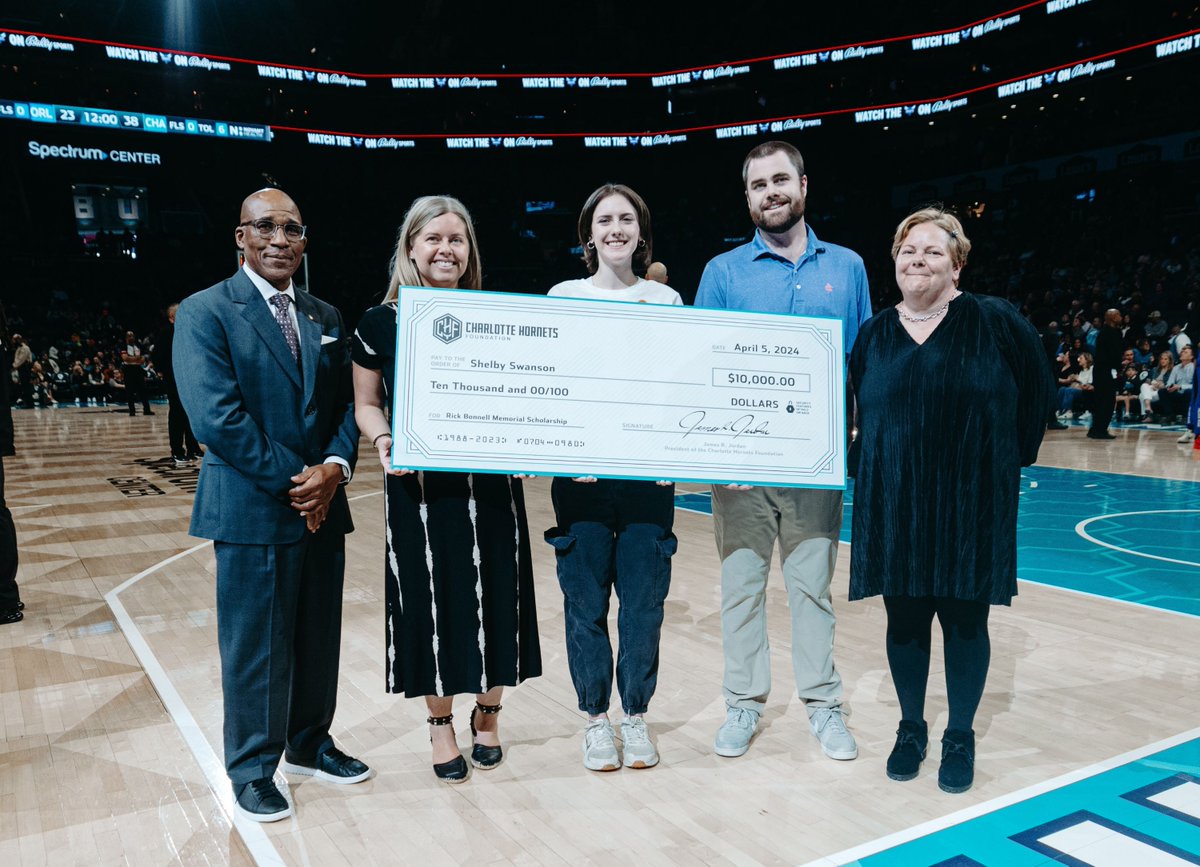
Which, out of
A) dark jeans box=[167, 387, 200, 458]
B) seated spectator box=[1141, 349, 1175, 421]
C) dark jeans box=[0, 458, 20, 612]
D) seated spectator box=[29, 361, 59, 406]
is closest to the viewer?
dark jeans box=[0, 458, 20, 612]

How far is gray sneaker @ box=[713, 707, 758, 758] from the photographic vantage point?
8.14 ft

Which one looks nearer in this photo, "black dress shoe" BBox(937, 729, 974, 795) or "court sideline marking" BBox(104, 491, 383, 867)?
"court sideline marking" BBox(104, 491, 383, 867)

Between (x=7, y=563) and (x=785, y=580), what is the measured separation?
12.1 feet

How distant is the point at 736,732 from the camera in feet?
8.22

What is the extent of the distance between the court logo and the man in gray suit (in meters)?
0.33

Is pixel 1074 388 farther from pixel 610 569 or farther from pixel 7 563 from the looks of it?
pixel 7 563

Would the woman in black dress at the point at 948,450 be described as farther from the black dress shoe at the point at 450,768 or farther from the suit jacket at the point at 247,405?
the suit jacket at the point at 247,405

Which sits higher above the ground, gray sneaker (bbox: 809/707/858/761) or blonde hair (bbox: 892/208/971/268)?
blonde hair (bbox: 892/208/971/268)

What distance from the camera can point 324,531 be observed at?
7.51 feet

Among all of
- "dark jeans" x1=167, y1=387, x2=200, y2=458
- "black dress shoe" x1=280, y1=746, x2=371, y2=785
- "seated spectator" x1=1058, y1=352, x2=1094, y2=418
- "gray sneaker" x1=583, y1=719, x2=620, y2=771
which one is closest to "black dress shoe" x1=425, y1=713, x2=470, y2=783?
"black dress shoe" x1=280, y1=746, x2=371, y2=785

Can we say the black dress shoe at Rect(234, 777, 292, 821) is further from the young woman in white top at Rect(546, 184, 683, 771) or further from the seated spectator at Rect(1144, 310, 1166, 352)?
the seated spectator at Rect(1144, 310, 1166, 352)

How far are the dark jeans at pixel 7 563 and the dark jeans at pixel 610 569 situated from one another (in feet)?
10.0

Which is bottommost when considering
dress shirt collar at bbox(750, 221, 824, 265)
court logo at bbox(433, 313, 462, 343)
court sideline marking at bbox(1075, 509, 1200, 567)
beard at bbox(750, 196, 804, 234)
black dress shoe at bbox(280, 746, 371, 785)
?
court sideline marking at bbox(1075, 509, 1200, 567)

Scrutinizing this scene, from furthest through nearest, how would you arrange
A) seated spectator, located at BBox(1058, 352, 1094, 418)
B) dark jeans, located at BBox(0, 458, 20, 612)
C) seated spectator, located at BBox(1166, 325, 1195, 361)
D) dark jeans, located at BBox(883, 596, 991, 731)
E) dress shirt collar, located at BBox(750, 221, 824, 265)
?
seated spectator, located at BBox(1058, 352, 1094, 418) → seated spectator, located at BBox(1166, 325, 1195, 361) → dark jeans, located at BBox(0, 458, 20, 612) → dress shirt collar, located at BBox(750, 221, 824, 265) → dark jeans, located at BBox(883, 596, 991, 731)
